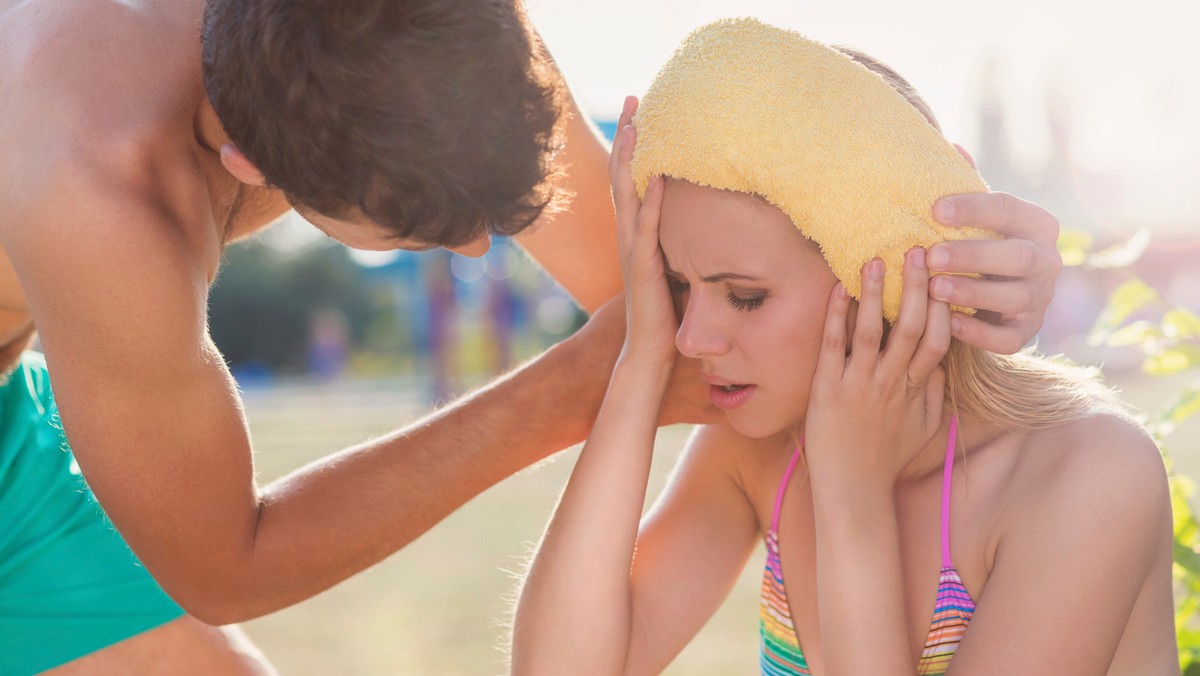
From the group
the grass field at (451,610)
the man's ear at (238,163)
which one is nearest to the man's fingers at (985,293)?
the grass field at (451,610)

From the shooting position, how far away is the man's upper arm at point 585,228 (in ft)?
8.51

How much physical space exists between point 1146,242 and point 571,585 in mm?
1451

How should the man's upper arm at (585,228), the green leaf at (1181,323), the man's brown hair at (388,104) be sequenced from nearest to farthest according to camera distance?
the man's brown hair at (388,104) < the green leaf at (1181,323) < the man's upper arm at (585,228)

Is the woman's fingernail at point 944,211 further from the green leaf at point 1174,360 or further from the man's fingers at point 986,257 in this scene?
the green leaf at point 1174,360

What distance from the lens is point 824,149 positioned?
5.67ft

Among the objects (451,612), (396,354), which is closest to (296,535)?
(451,612)

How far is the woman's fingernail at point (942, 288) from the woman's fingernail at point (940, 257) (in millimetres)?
24

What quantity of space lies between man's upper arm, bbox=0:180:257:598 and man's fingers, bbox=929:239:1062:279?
1195 millimetres

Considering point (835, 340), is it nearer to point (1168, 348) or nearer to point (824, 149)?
point (824, 149)

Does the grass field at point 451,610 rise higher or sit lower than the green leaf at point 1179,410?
lower

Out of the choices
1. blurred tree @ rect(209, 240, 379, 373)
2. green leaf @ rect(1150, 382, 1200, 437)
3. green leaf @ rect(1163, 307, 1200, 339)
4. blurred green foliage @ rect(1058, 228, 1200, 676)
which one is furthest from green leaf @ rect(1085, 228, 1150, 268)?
blurred tree @ rect(209, 240, 379, 373)

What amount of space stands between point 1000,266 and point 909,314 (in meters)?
0.15

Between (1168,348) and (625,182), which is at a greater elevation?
(1168,348)

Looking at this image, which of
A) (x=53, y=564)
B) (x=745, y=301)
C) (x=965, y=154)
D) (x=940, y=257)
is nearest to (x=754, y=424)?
(x=745, y=301)
